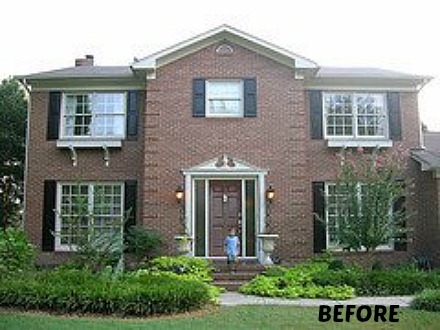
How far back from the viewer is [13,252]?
12266 millimetres

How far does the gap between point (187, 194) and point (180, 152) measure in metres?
1.34

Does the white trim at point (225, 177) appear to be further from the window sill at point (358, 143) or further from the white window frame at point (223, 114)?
the window sill at point (358, 143)

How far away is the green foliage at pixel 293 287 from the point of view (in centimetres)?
1204

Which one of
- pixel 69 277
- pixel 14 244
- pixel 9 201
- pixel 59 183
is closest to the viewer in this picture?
pixel 69 277

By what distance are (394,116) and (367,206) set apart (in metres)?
4.70

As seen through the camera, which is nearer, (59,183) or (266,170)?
(266,170)

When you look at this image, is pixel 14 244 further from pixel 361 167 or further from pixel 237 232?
pixel 361 167

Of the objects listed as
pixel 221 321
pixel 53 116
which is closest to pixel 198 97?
pixel 53 116

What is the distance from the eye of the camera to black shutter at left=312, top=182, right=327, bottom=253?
16328mm

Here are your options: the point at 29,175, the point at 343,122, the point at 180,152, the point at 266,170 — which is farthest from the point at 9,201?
the point at 343,122

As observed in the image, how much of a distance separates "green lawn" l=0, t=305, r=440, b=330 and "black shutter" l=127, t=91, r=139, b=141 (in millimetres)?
8546

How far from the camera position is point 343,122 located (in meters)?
17.3

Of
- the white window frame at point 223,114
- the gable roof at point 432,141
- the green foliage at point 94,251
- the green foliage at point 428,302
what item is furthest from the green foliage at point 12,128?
the green foliage at point 428,302

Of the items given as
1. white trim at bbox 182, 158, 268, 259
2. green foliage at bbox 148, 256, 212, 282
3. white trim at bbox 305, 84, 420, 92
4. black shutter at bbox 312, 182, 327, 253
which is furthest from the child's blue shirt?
white trim at bbox 305, 84, 420, 92
